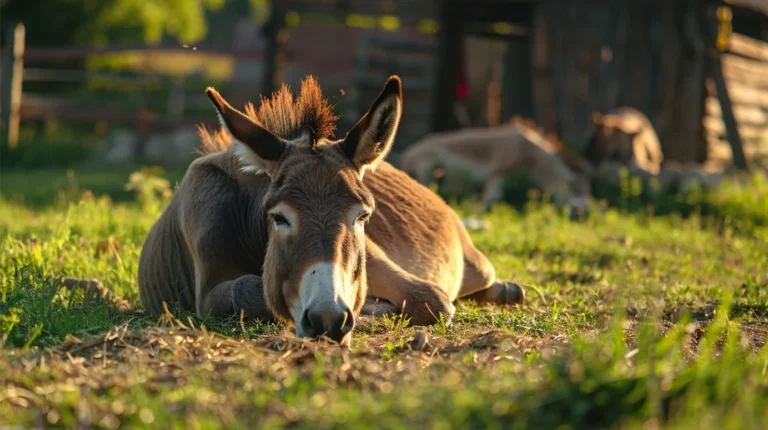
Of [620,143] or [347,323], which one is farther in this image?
[620,143]

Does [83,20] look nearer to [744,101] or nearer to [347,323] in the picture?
[744,101]

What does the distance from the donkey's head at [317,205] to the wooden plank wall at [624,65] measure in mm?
12259

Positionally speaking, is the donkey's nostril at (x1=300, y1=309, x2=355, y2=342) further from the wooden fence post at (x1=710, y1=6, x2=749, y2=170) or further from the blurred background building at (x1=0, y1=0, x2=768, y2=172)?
the wooden fence post at (x1=710, y1=6, x2=749, y2=170)

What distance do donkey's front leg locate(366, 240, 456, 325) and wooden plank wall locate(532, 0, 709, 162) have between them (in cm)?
1166

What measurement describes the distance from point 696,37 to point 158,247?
12761 millimetres

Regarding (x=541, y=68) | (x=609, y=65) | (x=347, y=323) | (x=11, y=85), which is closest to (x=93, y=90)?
(x=11, y=85)

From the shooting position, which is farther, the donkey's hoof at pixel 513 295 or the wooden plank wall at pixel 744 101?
the wooden plank wall at pixel 744 101

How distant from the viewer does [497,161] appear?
538 inches

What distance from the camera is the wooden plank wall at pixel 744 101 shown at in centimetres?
1652

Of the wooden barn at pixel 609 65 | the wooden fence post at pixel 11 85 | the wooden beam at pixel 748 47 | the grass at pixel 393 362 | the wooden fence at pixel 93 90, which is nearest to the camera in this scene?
the grass at pixel 393 362

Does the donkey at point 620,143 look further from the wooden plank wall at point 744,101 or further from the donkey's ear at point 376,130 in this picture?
the donkey's ear at point 376,130

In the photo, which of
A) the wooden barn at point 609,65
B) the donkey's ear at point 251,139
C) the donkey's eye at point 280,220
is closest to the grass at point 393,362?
the donkey's eye at point 280,220

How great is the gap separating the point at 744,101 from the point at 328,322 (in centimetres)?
1560

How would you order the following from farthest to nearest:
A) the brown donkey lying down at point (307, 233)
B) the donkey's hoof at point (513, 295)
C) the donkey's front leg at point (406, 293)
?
the donkey's hoof at point (513, 295), the donkey's front leg at point (406, 293), the brown donkey lying down at point (307, 233)
